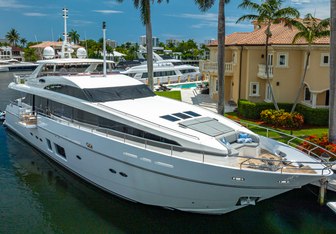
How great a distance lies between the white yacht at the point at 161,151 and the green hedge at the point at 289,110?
9.03m

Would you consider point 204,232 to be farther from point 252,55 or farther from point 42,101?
point 252,55

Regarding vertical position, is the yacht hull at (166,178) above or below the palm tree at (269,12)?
below

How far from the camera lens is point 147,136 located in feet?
41.2

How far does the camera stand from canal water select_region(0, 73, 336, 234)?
11945 mm

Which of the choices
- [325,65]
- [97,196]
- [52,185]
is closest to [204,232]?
[97,196]

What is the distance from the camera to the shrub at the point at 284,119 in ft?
68.7

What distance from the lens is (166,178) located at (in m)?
11.6

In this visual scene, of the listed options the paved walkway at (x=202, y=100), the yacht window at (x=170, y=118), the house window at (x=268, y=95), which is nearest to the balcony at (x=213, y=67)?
the paved walkway at (x=202, y=100)

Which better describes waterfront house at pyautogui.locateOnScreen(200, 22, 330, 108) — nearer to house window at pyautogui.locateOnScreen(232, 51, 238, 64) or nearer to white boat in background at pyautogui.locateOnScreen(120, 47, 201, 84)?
house window at pyautogui.locateOnScreen(232, 51, 238, 64)

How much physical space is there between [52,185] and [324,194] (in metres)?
10.7

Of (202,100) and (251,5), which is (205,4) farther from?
(202,100)

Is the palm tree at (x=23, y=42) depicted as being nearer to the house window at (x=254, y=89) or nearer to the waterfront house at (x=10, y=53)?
the waterfront house at (x=10, y=53)

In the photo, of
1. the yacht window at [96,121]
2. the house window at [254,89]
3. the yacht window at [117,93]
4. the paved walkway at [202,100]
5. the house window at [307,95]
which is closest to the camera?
the yacht window at [96,121]

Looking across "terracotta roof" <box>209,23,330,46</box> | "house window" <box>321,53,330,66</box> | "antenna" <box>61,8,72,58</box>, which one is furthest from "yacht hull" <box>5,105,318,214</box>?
"terracotta roof" <box>209,23,330,46</box>
